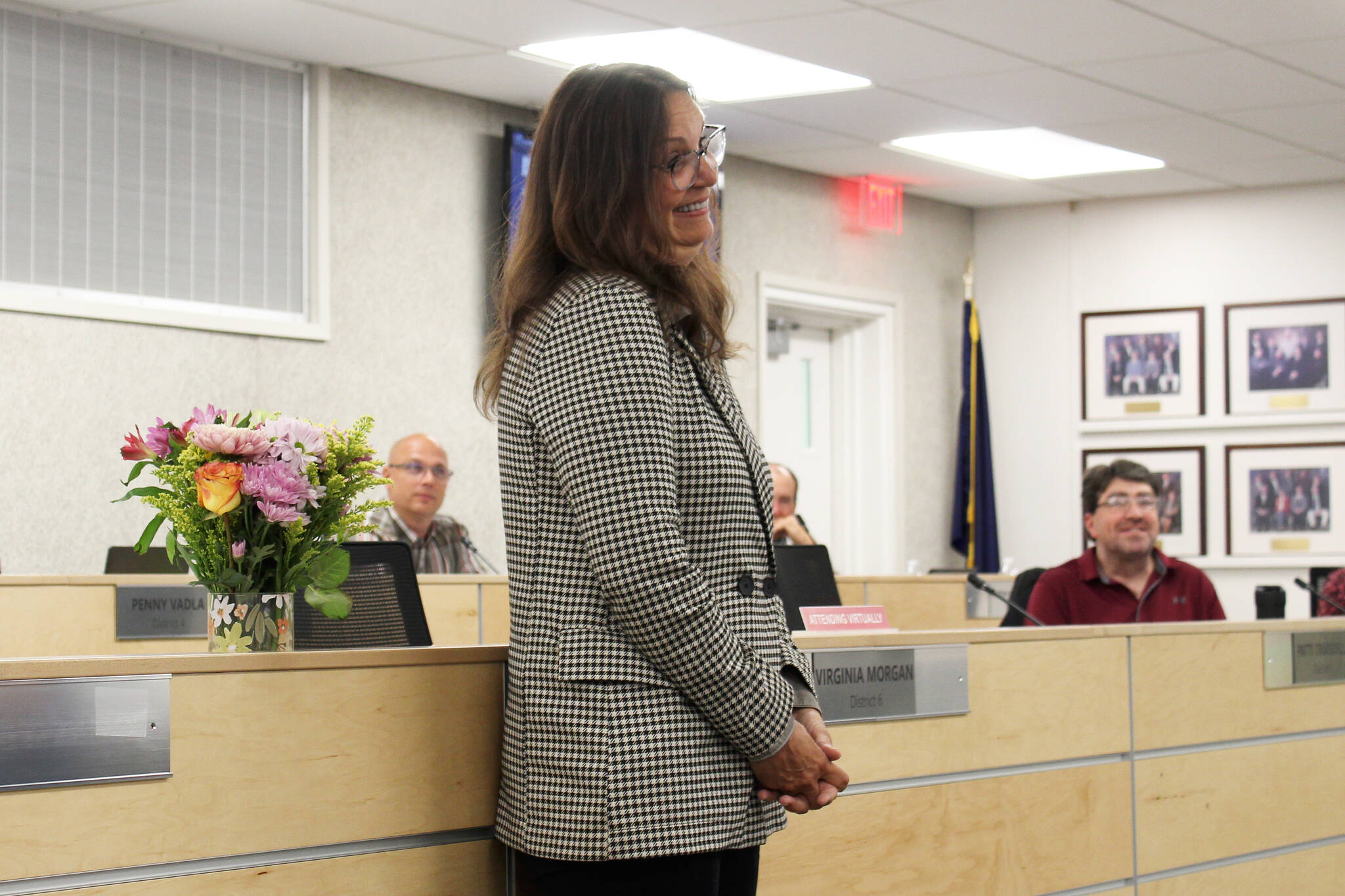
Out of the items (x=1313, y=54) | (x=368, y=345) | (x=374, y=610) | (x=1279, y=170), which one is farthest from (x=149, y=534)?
(x=1279, y=170)

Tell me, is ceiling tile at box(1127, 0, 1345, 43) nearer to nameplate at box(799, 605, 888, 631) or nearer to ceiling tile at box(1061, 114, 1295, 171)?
ceiling tile at box(1061, 114, 1295, 171)

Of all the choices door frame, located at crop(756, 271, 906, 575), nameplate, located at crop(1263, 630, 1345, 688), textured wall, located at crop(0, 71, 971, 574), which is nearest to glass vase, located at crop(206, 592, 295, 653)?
→ nameplate, located at crop(1263, 630, 1345, 688)

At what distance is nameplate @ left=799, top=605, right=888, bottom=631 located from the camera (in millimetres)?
2328

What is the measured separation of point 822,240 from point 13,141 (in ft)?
12.2

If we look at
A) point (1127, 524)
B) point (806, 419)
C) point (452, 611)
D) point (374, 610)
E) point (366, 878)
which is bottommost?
point (366, 878)

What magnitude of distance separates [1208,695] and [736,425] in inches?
62.4

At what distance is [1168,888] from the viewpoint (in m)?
2.78

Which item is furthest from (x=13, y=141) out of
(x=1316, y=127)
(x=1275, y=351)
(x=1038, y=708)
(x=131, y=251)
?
(x=1275, y=351)

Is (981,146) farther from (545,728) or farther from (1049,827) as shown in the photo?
(545,728)

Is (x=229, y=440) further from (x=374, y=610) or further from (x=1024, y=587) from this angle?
(x=1024, y=587)

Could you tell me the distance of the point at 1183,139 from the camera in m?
6.66

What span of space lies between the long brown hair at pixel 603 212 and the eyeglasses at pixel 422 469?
3.56 metres

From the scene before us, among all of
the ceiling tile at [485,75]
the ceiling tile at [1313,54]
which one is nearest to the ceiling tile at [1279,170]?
the ceiling tile at [1313,54]

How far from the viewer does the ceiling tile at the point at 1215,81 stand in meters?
5.50
